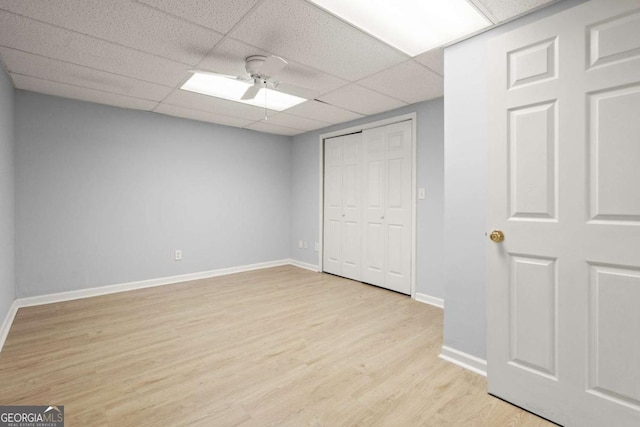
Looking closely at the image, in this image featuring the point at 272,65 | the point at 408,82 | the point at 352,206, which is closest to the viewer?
the point at 272,65

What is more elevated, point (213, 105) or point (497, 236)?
point (213, 105)

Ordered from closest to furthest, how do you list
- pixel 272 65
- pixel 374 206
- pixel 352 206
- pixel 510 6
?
pixel 510 6, pixel 272 65, pixel 374 206, pixel 352 206

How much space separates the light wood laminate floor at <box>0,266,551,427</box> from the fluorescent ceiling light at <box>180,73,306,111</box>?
94.5 inches

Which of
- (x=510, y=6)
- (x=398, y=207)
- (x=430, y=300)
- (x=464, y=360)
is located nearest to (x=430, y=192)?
(x=398, y=207)

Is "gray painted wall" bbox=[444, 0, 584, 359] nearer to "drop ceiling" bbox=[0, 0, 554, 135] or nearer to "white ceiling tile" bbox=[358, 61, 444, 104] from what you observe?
"drop ceiling" bbox=[0, 0, 554, 135]

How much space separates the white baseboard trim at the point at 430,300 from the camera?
345 centimetres

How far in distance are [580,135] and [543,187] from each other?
298 millimetres

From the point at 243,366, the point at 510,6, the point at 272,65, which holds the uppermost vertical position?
the point at 510,6

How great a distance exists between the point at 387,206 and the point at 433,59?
6.39ft

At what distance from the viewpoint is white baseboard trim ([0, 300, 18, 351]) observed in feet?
8.23

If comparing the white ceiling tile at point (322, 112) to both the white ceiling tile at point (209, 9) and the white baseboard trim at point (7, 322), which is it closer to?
the white ceiling tile at point (209, 9)

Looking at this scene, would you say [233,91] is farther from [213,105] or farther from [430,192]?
[430,192]

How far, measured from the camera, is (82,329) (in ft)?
9.11

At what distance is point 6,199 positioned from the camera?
2.82 metres
